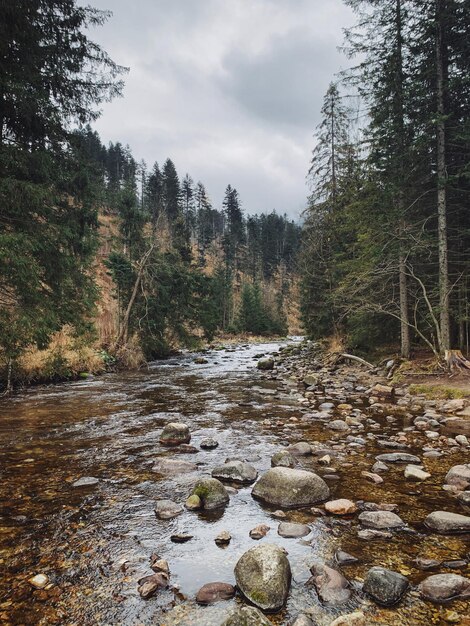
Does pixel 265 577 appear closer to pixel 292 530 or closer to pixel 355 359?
pixel 292 530

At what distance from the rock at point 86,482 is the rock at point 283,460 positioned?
2.33 meters

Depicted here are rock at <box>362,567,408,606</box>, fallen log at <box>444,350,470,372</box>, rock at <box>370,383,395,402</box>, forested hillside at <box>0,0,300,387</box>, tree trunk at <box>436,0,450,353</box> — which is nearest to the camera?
rock at <box>362,567,408,606</box>

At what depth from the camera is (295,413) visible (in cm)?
848

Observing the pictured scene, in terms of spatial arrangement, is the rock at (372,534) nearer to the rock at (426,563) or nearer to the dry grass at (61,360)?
the rock at (426,563)

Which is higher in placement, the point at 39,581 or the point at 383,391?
the point at 39,581

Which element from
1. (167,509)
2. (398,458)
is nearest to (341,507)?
(167,509)

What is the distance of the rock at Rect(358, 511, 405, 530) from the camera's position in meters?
3.47

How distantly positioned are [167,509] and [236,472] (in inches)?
45.6

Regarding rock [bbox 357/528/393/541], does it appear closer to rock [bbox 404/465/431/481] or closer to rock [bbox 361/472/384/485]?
rock [bbox 361/472/384/485]

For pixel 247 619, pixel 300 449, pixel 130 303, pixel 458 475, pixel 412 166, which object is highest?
pixel 412 166

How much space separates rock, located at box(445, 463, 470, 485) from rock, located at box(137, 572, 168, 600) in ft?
11.4

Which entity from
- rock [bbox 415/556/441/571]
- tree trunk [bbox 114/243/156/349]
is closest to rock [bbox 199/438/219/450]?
rock [bbox 415/556/441/571]

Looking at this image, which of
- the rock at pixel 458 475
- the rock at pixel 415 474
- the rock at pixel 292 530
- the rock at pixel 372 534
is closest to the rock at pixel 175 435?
the rock at pixel 292 530

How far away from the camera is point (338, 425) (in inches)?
281
